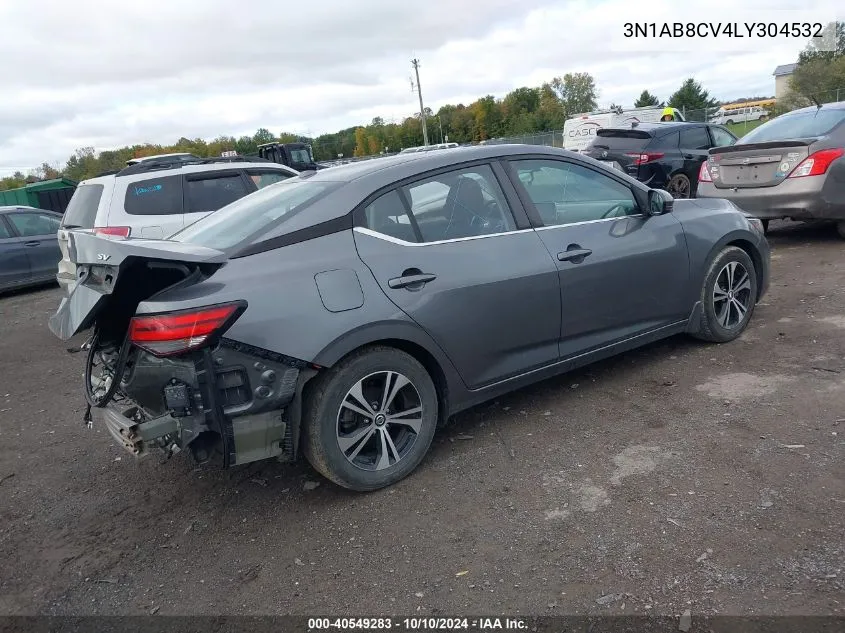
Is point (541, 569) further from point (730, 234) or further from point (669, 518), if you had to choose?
point (730, 234)

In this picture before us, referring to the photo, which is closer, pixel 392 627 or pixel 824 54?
pixel 392 627

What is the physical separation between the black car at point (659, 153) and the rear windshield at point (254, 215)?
859 centimetres

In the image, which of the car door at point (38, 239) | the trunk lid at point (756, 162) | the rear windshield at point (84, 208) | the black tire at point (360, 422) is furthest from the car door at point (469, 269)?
the car door at point (38, 239)

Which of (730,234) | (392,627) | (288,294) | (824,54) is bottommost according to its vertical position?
(392,627)

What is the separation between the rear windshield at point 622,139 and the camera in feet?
38.9

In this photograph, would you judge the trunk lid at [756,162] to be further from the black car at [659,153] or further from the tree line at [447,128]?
the tree line at [447,128]

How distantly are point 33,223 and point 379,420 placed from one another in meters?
10.5

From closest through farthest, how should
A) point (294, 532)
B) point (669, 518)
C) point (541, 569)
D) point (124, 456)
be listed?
point (541, 569)
point (669, 518)
point (294, 532)
point (124, 456)

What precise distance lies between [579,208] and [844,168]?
4919 mm

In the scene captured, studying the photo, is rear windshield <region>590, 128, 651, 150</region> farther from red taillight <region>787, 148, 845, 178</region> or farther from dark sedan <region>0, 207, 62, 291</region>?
dark sedan <region>0, 207, 62, 291</region>

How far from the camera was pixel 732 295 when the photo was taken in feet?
16.5

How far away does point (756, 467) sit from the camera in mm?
3248

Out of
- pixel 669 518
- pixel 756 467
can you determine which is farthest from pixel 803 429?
pixel 669 518

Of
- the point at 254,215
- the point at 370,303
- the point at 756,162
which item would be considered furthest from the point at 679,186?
the point at 370,303
